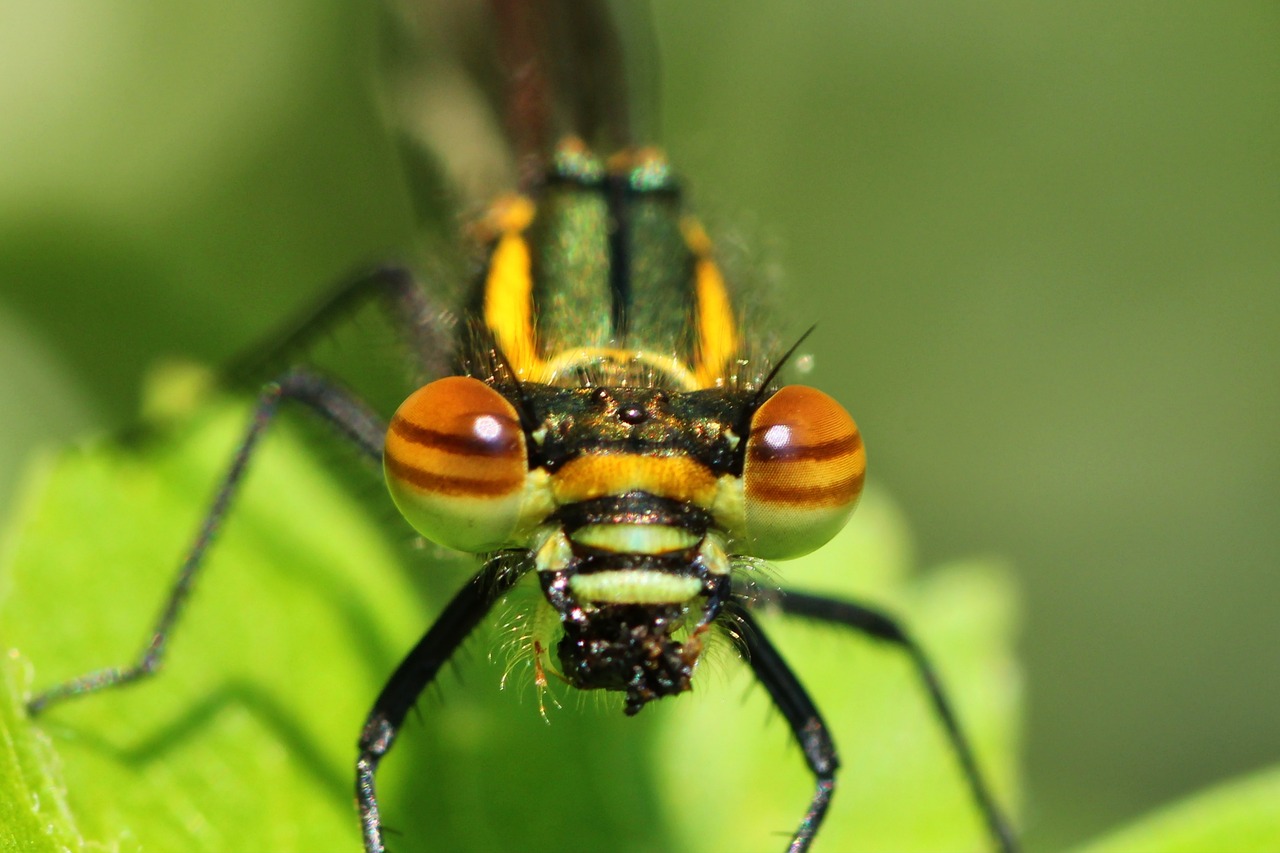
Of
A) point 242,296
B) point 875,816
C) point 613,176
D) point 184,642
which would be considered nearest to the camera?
point 184,642

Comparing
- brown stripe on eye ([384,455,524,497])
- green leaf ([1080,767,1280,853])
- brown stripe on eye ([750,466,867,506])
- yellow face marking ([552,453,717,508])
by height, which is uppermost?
brown stripe on eye ([384,455,524,497])

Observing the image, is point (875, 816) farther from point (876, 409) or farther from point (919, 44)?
point (919, 44)

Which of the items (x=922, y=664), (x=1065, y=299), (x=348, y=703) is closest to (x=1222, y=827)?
(x=922, y=664)

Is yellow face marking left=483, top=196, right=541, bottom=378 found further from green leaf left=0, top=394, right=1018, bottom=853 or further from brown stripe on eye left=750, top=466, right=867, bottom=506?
brown stripe on eye left=750, top=466, right=867, bottom=506

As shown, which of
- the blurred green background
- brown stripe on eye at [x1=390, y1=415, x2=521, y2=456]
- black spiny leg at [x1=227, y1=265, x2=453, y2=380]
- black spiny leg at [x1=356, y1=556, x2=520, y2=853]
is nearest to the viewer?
brown stripe on eye at [x1=390, y1=415, x2=521, y2=456]

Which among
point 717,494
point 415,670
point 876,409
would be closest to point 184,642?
point 415,670

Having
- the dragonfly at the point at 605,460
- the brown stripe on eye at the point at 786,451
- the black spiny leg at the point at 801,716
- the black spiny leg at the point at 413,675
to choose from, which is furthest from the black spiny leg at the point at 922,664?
the brown stripe on eye at the point at 786,451

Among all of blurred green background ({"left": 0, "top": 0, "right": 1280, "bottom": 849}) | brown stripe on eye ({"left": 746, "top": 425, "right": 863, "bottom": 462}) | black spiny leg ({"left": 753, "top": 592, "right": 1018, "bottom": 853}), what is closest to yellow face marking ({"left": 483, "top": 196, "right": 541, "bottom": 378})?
brown stripe on eye ({"left": 746, "top": 425, "right": 863, "bottom": 462})

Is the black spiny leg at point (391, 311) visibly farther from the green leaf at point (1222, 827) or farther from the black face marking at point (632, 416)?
the green leaf at point (1222, 827)
